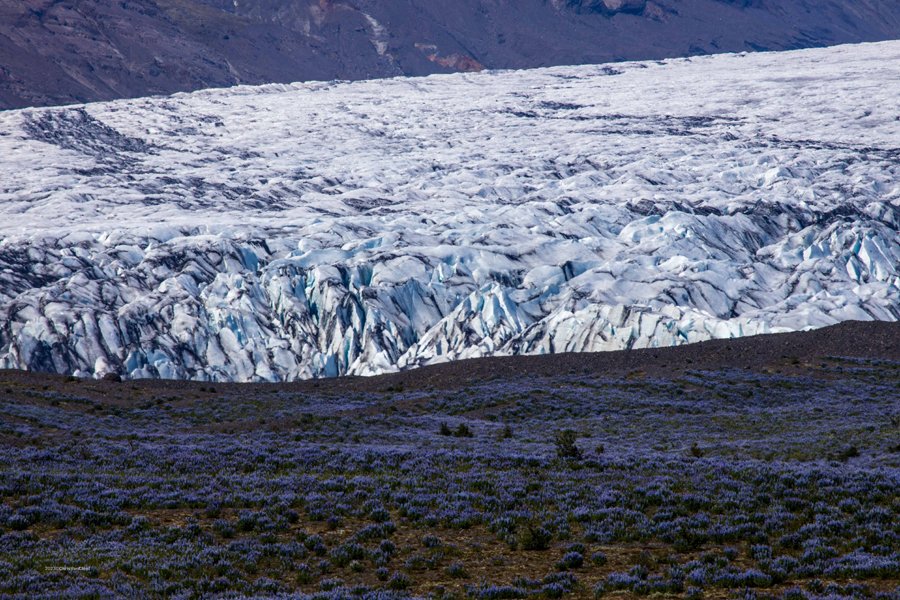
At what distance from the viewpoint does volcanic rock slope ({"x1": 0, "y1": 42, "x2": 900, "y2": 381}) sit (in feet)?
189

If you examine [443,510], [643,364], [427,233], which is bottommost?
[643,364]

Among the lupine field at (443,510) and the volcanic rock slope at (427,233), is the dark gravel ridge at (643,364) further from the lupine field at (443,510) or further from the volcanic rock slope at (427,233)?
the lupine field at (443,510)

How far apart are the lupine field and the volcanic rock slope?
90.2 ft

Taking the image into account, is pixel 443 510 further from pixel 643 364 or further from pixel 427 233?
pixel 427 233

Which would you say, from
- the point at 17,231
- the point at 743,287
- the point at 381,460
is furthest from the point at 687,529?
the point at 17,231

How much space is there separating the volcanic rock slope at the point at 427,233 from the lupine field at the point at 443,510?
27506 mm

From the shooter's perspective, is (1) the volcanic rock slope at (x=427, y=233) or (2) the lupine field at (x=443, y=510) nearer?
(2) the lupine field at (x=443, y=510)

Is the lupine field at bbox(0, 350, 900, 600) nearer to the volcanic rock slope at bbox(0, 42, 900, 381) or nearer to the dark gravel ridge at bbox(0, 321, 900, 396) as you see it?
the dark gravel ridge at bbox(0, 321, 900, 396)

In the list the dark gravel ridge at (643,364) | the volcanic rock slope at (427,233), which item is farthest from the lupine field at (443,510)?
the volcanic rock slope at (427,233)

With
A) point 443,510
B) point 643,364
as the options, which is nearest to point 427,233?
point 643,364

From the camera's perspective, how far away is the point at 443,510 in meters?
16.4

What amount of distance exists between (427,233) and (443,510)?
182ft

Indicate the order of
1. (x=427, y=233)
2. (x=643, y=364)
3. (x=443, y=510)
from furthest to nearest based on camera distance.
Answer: (x=427, y=233), (x=643, y=364), (x=443, y=510)

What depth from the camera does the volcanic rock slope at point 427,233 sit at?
189ft
